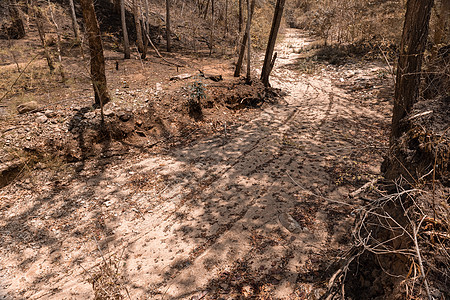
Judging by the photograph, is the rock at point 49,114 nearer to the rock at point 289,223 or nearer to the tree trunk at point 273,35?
the rock at point 289,223

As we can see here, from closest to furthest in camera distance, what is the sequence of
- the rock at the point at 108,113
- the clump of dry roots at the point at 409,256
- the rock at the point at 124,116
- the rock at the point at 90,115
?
the clump of dry roots at the point at 409,256 < the rock at the point at 90,115 < the rock at the point at 108,113 < the rock at the point at 124,116

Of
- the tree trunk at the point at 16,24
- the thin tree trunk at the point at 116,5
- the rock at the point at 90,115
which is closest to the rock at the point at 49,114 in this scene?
the rock at the point at 90,115

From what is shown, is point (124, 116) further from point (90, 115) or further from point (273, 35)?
point (273, 35)

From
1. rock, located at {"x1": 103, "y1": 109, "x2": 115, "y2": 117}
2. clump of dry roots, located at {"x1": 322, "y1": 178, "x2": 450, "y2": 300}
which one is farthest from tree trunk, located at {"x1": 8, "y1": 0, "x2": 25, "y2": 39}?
clump of dry roots, located at {"x1": 322, "y1": 178, "x2": 450, "y2": 300}

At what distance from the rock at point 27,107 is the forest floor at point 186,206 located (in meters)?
0.22

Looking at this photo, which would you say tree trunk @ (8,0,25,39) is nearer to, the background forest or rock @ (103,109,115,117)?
the background forest

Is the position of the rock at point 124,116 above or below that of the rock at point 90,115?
below


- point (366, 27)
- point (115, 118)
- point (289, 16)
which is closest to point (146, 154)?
point (115, 118)

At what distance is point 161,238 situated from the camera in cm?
388

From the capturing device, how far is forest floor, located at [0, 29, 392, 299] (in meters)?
3.13

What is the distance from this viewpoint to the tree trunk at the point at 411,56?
11.7ft

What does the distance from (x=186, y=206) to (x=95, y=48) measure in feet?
15.5

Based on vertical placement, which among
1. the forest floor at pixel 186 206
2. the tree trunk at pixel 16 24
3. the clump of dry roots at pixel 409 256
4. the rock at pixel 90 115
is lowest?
the forest floor at pixel 186 206

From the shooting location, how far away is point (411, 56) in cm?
369
